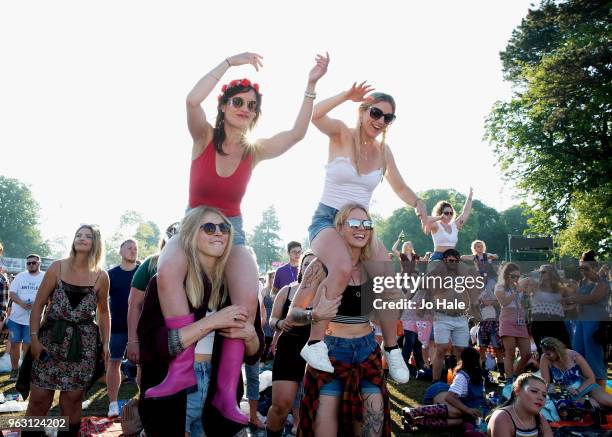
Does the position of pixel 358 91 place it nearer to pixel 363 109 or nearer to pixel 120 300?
pixel 363 109

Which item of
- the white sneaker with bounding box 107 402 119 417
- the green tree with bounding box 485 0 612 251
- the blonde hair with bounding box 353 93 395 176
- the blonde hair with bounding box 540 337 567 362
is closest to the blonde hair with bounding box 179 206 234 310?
the blonde hair with bounding box 353 93 395 176

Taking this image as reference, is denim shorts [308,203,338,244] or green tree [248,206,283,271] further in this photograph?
green tree [248,206,283,271]

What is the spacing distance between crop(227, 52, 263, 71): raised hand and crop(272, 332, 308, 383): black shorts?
9.18 feet

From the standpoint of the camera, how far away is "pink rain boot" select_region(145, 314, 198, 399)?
10.0 feet

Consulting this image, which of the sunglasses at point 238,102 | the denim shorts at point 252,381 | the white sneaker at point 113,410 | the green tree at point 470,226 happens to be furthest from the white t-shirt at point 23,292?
the green tree at point 470,226

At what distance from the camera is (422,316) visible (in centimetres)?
1023

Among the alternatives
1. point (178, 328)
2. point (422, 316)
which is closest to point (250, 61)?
point (178, 328)

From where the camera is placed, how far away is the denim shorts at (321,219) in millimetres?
4691

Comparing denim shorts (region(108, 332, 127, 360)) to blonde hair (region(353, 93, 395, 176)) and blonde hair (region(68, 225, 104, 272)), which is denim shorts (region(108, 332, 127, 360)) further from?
blonde hair (region(353, 93, 395, 176))

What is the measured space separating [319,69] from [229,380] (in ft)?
8.31

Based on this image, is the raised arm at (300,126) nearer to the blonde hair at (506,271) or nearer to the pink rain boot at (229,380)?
the pink rain boot at (229,380)

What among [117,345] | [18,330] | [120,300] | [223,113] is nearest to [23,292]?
[18,330]

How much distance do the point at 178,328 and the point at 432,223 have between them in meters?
3.30

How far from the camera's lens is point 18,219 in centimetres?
7800
